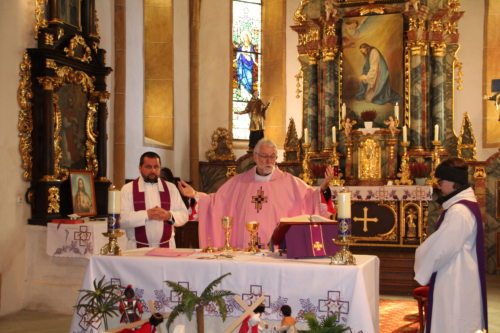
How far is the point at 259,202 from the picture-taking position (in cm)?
639

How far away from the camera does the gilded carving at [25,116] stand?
927 cm

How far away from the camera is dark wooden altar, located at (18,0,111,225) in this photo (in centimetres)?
937

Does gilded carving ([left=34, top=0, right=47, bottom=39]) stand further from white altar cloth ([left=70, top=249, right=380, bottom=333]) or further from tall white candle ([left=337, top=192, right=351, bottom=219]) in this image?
tall white candle ([left=337, top=192, right=351, bottom=219])

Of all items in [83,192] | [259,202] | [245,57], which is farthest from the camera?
[245,57]

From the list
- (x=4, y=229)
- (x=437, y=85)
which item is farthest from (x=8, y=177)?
(x=437, y=85)

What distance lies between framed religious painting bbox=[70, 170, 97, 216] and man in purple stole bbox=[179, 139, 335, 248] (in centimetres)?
404

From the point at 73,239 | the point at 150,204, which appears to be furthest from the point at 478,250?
the point at 73,239

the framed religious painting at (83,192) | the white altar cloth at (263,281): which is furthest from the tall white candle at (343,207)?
the framed religious painting at (83,192)

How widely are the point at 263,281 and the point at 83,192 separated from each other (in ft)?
19.5

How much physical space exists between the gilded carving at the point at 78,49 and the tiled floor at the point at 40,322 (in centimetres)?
363

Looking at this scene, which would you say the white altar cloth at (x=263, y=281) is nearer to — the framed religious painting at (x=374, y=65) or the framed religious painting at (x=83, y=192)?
the framed religious painting at (x=83, y=192)

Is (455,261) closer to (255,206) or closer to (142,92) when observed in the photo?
(255,206)

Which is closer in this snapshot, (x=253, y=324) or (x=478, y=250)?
(x=253, y=324)

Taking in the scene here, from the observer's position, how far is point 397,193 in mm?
11516
